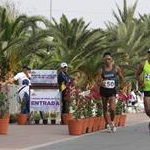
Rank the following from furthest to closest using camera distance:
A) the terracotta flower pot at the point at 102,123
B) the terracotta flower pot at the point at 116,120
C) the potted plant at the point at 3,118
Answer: the terracotta flower pot at the point at 116,120
the terracotta flower pot at the point at 102,123
the potted plant at the point at 3,118

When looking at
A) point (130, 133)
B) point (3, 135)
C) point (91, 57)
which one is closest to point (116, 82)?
point (130, 133)

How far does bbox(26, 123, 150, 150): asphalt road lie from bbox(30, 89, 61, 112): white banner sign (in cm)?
338

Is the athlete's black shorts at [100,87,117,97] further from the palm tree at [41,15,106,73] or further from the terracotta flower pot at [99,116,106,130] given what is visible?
the palm tree at [41,15,106,73]

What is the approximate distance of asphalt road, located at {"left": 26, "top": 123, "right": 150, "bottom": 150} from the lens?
39.1 feet

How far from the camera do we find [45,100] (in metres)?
18.5

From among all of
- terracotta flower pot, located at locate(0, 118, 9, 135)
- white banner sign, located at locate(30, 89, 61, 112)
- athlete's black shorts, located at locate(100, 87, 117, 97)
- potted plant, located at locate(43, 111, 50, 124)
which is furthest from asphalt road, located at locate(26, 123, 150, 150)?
potted plant, located at locate(43, 111, 50, 124)

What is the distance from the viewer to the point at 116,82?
15711mm

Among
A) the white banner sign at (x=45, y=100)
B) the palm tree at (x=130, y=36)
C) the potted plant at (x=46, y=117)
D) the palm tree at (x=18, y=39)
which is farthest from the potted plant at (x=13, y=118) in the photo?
the palm tree at (x=130, y=36)

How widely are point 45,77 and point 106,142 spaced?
20.2ft

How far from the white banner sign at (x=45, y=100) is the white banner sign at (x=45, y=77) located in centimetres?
25

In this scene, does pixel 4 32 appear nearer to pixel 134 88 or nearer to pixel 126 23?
pixel 134 88

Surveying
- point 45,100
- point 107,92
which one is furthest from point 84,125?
point 45,100

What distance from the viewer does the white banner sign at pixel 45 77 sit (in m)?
18.7

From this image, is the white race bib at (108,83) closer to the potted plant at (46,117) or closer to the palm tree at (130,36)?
the potted plant at (46,117)
